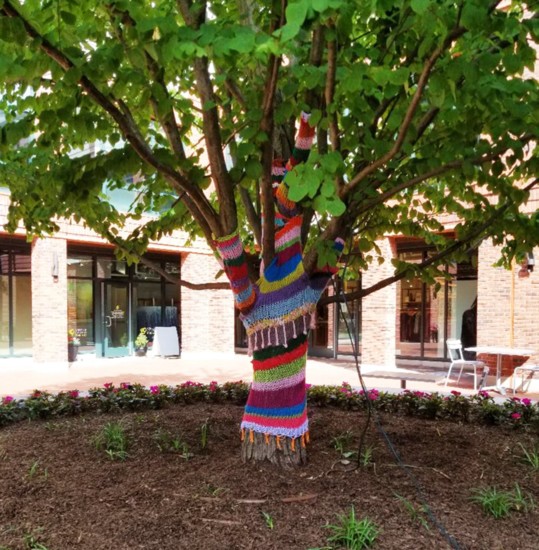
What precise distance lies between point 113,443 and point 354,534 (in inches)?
85.8

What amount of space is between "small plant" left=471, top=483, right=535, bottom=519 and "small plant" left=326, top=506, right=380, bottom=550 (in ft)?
2.41

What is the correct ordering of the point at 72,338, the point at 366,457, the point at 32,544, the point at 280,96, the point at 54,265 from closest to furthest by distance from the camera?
the point at 32,544
the point at 366,457
the point at 280,96
the point at 54,265
the point at 72,338

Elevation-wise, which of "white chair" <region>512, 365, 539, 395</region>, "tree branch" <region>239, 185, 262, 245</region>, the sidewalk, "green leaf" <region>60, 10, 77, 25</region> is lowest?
the sidewalk

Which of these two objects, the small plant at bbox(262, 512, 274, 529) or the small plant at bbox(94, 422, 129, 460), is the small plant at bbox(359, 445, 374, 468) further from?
the small plant at bbox(94, 422, 129, 460)

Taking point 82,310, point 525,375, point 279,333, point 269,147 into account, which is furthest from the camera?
point 82,310

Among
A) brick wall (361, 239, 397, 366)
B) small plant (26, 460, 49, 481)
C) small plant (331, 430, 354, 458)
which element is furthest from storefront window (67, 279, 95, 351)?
small plant (331, 430, 354, 458)

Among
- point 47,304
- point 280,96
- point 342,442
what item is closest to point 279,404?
point 342,442

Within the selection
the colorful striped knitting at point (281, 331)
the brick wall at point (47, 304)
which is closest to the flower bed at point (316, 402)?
the colorful striped knitting at point (281, 331)

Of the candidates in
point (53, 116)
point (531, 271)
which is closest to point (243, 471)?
point (53, 116)

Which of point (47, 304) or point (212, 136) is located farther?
point (47, 304)

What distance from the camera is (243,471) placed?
345cm

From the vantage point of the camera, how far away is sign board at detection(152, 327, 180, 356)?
16031 mm

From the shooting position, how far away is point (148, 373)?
12.4 metres

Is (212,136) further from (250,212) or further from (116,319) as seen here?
(116,319)
